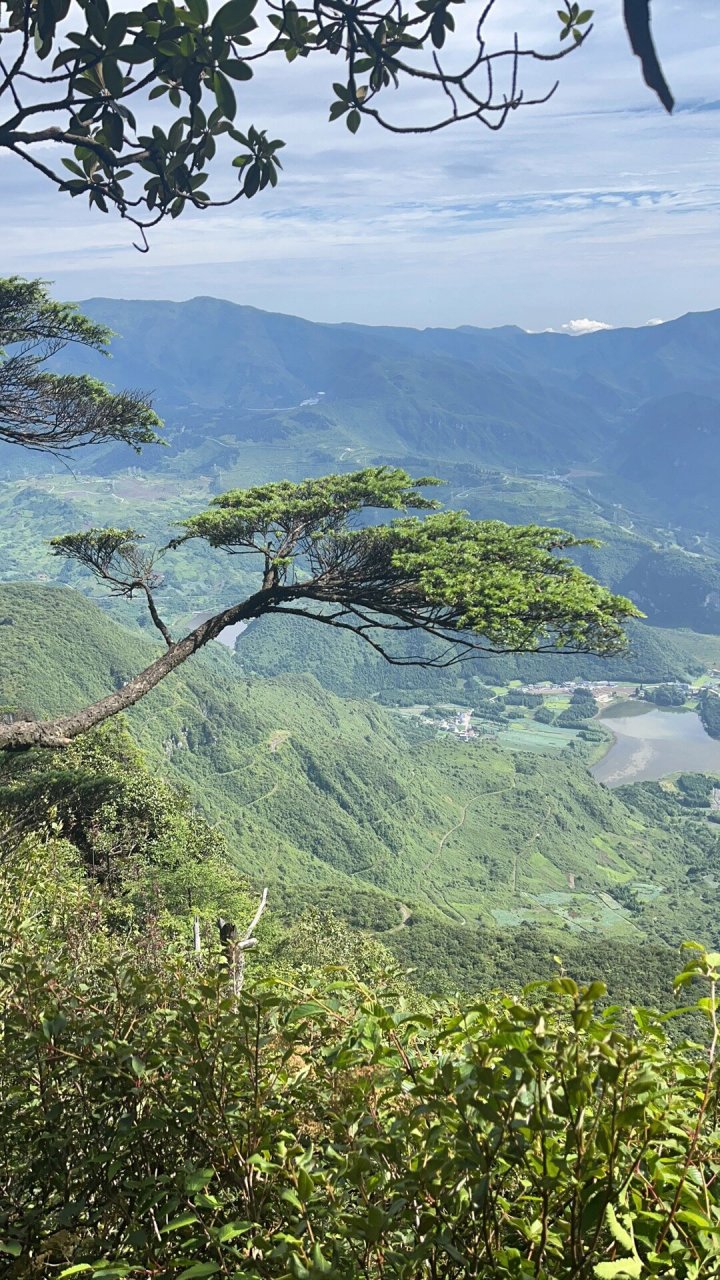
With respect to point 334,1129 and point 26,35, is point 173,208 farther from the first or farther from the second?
point 334,1129

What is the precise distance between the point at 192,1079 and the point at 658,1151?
84 centimetres

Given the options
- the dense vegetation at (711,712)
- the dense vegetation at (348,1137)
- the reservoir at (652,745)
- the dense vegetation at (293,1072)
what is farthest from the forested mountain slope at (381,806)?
the dense vegetation at (348,1137)

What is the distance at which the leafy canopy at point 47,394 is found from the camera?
8000mm

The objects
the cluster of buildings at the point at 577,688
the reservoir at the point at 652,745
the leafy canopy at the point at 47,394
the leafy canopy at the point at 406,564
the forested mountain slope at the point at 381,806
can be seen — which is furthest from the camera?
the cluster of buildings at the point at 577,688

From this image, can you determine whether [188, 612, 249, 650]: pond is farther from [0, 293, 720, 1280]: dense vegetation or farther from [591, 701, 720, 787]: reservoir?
[0, 293, 720, 1280]: dense vegetation

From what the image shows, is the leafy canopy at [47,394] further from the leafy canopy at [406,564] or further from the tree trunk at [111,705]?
the tree trunk at [111,705]

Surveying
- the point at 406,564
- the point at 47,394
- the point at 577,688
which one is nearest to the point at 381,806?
the point at 577,688

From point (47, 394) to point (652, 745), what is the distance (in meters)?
107

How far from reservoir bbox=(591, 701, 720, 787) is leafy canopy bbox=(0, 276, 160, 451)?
92112 millimetres

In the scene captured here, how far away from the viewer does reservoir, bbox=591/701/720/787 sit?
97625 millimetres

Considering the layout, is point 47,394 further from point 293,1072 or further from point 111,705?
point 293,1072

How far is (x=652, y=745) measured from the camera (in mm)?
105188

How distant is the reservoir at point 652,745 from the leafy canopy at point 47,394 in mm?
92112

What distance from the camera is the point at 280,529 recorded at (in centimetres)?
865
